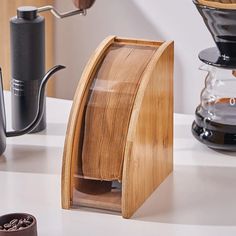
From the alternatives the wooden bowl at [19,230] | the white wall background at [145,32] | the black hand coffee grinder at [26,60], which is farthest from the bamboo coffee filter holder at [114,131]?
the white wall background at [145,32]

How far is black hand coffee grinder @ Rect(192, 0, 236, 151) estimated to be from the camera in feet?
4.35

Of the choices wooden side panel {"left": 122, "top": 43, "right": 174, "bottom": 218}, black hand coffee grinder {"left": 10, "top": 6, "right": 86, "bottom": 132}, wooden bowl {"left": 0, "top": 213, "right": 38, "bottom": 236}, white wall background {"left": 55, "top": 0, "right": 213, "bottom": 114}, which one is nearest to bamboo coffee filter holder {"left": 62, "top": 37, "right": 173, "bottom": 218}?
wooden side panel {"left": 122, "top": 43, "right": 174, "bottom": 218}

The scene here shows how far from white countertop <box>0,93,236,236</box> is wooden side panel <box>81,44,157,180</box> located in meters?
0.08

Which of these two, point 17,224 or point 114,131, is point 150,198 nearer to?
point 114,131

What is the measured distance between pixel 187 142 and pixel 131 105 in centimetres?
35

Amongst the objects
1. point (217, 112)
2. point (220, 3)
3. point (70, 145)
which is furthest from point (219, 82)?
point (70, 145)

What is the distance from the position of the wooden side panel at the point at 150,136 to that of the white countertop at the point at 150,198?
3 cm

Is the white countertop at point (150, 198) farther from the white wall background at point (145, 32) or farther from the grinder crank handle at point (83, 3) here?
the white wall background at point (145, 32)

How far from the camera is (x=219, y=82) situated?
150 centimetres

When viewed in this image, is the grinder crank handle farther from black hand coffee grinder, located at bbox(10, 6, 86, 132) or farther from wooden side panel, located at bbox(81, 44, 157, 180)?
wooden side panel, located at bbox(81, 44, 157, 180)

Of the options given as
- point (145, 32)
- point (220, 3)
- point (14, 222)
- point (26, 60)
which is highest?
point (220, 3)

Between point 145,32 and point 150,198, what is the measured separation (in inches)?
60.1

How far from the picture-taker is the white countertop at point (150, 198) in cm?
114

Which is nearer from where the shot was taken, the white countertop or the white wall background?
the white countertop
